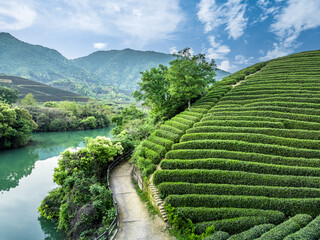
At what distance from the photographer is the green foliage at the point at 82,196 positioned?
13.3 meters

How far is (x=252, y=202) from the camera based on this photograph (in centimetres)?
1143

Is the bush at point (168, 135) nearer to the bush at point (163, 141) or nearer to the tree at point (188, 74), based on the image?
the bush at point (163, 141)

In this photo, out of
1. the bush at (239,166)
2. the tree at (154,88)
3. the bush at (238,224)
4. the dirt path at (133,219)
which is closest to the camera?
the bush at (238,224)

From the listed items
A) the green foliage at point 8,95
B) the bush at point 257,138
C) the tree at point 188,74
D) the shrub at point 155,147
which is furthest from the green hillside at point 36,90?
the bush at point 257,138

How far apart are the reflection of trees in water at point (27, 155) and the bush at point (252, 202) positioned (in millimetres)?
22653

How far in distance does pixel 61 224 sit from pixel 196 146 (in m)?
11.7

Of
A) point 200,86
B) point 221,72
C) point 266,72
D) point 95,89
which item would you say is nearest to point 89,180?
point 200,86

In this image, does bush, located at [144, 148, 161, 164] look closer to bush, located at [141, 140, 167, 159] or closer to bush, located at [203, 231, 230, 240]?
bush, located at [141, 140, 167, 159]

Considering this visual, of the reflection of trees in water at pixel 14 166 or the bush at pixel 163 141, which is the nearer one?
the bush at pixel 163 141

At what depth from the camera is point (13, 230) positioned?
1563 centimetres

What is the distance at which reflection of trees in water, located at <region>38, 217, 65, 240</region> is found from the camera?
15.0 meters

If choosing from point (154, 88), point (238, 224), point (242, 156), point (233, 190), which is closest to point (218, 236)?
point (238, 224)

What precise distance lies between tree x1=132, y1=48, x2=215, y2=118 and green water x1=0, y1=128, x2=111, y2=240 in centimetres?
1670

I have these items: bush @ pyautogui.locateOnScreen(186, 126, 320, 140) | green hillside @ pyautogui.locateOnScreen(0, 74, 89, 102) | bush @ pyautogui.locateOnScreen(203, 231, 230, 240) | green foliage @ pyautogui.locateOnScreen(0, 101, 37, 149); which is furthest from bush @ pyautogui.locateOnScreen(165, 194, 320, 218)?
green hillside @ pyautogui.locateOnScreen(0, 74, 89, 102)
